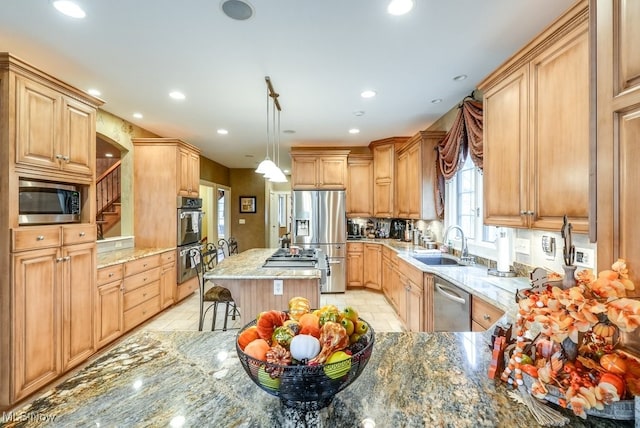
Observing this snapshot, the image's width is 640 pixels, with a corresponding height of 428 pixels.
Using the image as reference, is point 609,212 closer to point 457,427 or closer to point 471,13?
point 457,427

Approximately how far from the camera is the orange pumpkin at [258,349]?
27.3 inches

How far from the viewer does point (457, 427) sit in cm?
71

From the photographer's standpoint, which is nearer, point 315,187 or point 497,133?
point 497,133

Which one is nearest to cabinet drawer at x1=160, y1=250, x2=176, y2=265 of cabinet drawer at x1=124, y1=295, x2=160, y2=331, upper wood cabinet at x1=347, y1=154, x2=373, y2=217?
cabinet drawer at x1=124, y1=295, x2=160, y2=331

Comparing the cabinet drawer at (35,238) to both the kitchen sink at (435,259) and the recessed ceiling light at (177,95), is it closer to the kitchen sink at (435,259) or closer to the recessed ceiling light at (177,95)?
the recessed ceiling light at (177,95)

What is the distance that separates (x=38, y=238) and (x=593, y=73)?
333 centimetres

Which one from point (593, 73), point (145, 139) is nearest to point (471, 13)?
point (593, 73)

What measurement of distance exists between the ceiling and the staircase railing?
7.79ft

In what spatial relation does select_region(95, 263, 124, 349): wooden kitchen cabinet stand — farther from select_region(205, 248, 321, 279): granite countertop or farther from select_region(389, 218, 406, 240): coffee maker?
select_region(389, 218, 406, 240): coffee maker

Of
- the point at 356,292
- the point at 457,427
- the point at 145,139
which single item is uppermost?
the point at 145,139

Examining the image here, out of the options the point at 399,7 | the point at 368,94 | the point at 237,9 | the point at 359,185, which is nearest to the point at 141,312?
the point at 237,9

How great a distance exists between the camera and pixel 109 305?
3018mm

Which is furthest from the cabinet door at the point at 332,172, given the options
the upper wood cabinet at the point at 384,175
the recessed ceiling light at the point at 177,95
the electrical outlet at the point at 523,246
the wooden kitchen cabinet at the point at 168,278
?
the electrical outlet at the point at 523,246

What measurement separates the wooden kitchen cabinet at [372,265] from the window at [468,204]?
1.50 m
